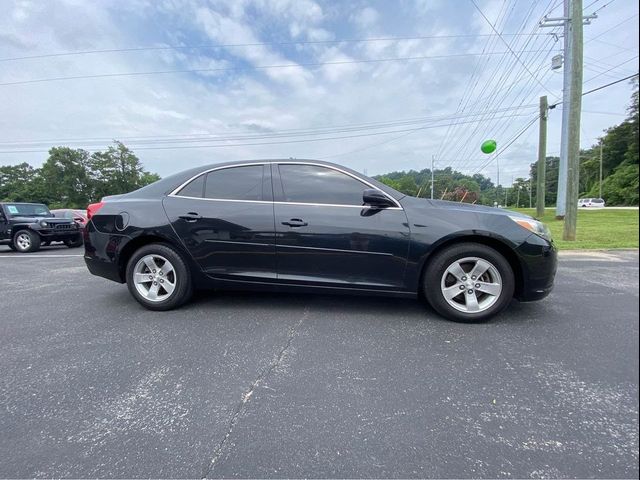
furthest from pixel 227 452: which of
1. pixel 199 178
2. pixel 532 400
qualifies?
pixel 199 178

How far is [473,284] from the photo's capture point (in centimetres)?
302

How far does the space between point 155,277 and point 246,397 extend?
2.02m

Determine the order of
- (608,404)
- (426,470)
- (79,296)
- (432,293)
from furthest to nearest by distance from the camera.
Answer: (79,296), (432,293), (608,404), (426,470)

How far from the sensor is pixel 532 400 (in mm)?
1955

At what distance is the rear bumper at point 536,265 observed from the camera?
295cm

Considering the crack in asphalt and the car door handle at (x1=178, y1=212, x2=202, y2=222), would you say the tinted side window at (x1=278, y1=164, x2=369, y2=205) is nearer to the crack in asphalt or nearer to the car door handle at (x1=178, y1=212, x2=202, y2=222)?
the car door handle at (x1=178, y1=212, x2=202, y2=222)

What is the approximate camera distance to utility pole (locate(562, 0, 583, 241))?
767 cm

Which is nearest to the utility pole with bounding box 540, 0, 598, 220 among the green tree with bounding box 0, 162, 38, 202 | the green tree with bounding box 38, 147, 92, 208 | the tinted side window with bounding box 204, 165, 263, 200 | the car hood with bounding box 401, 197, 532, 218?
the car hood with bounding box 401, 197, 532, 218

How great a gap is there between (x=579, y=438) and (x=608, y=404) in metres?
0.38

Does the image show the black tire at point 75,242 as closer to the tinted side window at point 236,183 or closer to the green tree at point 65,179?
the tinted side window at point 236,183

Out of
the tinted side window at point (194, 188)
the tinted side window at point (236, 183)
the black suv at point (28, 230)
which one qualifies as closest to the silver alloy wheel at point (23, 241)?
the black suv at point (28, 230)

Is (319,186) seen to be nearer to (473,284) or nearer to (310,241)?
(310,241)

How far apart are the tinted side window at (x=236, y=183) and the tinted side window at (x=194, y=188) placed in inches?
2.5

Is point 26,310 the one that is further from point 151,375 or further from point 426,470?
point 426,470
